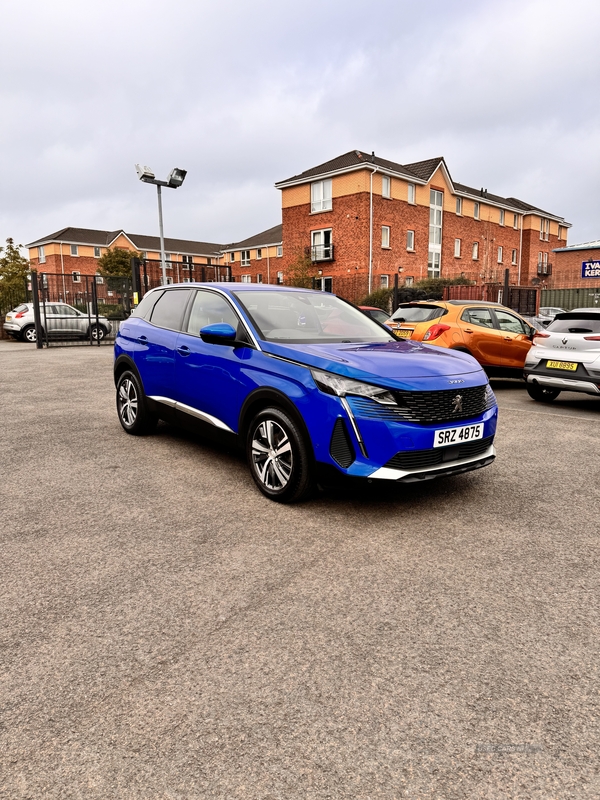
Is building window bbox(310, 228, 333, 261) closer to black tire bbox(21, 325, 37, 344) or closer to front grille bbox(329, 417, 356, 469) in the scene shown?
black tire bbox(21, 325, 37, 344)

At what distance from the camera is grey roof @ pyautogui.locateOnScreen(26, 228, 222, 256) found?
69562mm

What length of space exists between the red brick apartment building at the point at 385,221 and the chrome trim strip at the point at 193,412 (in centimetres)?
2688

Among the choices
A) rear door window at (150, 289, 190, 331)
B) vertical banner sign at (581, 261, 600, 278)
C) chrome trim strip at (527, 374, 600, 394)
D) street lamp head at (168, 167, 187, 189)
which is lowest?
chrome trim strip at (527, 374, 600, 394)

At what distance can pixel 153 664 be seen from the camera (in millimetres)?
2426

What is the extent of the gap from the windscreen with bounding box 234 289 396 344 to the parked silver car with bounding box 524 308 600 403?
3.85m

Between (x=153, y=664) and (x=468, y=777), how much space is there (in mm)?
1299

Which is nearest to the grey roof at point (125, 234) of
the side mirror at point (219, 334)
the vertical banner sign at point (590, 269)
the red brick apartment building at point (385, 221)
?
the red brick apartment building at point (385, 221)

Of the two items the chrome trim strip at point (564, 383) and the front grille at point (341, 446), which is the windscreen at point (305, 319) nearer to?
the front grille at point (341, 446)

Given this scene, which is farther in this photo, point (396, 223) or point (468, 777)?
point (396, 223)

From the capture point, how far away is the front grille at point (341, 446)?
12.7 ft

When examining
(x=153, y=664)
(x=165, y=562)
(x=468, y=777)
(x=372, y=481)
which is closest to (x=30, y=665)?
(x=153, y=664)

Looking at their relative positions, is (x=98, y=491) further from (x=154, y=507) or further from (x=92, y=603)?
(x=92, y=603)

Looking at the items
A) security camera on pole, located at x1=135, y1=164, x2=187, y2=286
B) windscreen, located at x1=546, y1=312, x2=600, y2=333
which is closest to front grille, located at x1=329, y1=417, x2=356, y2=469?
Answer: windscreen, located at x1=546, y1=312, x2=600, y2=333

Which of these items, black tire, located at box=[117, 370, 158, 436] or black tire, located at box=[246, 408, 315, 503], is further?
black tire, located at box=[117, 370, 158, 436]
